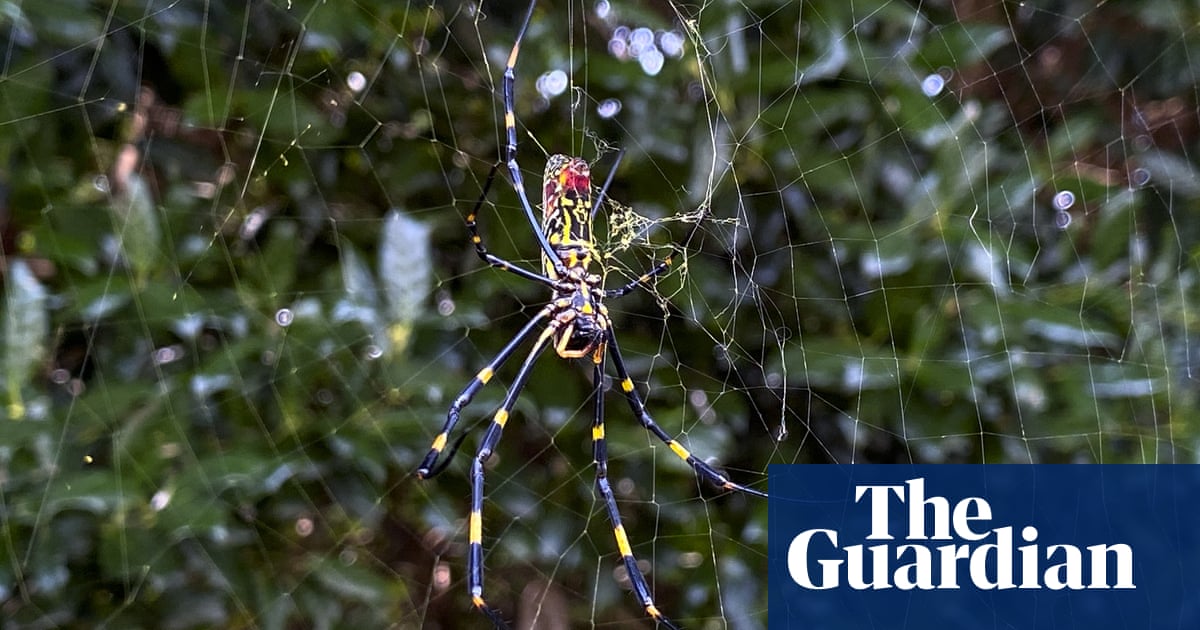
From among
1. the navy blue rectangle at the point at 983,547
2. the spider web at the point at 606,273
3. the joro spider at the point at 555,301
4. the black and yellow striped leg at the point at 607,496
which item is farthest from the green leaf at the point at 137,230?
the navy blue rectangle at the point at 983,547

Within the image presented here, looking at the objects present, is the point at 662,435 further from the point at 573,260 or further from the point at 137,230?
the point at 137,230

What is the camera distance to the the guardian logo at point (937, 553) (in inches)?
30.8

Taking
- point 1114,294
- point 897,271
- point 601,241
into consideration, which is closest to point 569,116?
point 601,241

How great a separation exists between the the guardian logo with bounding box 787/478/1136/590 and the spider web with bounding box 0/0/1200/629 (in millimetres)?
49

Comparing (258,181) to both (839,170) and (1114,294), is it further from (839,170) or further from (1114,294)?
(1114,294)

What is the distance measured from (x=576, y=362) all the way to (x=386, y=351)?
0.19 metres

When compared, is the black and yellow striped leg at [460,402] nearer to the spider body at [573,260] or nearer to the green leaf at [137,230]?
the spider body at [573,260]

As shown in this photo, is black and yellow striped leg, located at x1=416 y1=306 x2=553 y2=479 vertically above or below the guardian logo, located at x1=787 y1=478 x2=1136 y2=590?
above

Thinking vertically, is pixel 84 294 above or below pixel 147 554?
above

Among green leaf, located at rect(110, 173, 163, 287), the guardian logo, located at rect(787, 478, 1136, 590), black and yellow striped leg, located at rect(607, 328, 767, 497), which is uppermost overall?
green leaf, located at rect(110, 173, 163, 287)

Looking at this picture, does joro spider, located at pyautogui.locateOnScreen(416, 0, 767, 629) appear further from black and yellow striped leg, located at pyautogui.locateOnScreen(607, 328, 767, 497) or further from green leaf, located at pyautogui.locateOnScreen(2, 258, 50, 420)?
green leaf, located at pyautogui.locateOnScreen(2, 258, 50, 420)

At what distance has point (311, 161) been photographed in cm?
82

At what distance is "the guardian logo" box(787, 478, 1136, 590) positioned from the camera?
0.78 metres

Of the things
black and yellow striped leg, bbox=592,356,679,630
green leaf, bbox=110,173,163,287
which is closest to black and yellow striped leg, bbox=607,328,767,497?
black and yellow striped leg, bbox=592,356,679,630
